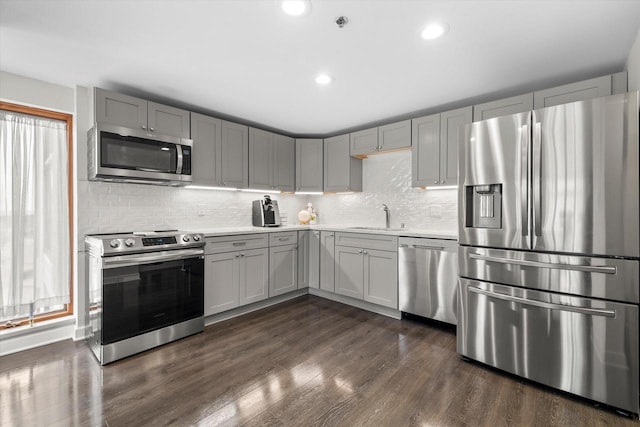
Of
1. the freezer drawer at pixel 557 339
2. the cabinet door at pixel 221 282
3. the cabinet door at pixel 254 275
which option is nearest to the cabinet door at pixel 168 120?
the cabinet door at pixel 221 282

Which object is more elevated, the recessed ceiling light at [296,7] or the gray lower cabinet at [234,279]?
the recessed ceiling light at [296,7]

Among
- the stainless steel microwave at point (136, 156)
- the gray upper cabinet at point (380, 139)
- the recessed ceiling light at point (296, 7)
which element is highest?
the recessed ceiling light at point (296, 7)

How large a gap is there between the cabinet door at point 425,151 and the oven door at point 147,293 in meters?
2.55

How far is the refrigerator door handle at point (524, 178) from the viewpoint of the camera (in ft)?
6.84

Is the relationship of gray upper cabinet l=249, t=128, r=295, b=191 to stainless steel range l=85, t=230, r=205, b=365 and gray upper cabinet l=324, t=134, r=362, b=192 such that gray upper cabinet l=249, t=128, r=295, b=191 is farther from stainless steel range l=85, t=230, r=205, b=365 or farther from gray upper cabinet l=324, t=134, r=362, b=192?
stainless steel range l=85, t=230, r=205, b=365

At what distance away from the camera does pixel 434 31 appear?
199 centimetres

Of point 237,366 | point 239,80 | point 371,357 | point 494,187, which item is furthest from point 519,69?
point 237,366

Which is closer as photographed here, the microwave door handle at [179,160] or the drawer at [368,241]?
the microwave door handle at [179,160]

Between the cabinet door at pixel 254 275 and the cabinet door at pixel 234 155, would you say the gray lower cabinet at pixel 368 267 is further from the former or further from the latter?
the cabinet door at pixel 234 155

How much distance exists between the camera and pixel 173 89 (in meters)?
2.95

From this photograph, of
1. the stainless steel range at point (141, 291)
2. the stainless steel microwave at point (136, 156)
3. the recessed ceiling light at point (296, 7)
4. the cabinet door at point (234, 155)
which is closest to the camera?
the recessed ceiling light at point (296, 7)

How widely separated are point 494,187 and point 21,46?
3655 mm

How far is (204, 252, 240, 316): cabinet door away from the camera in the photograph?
3.10 m

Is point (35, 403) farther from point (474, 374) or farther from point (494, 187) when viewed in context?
point (494, 187)
